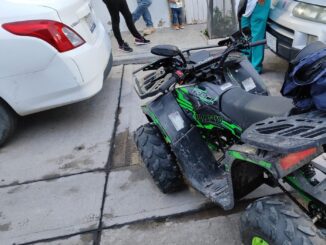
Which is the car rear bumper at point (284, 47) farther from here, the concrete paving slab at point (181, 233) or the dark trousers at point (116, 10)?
the dark trousers at point (116, 10)

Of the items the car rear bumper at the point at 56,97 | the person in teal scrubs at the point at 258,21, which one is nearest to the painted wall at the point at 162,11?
the person in teal scrubs at the point at 258,21

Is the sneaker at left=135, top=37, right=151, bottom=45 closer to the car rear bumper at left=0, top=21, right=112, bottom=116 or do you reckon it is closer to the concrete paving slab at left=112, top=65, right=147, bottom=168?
the concrete paving slab at left=112, top=65, right=147, bottom=168

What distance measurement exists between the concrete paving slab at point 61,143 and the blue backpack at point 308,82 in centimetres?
228

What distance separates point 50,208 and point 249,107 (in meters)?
1.95

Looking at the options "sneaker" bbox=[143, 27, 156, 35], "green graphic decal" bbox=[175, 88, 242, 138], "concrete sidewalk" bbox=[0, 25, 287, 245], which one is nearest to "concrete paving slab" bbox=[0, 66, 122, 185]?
"concrete sidewalk" bbox=[0, 25, 287, 245]

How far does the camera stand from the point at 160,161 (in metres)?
2.87

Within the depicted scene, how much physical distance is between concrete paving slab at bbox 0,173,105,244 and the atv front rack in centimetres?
173

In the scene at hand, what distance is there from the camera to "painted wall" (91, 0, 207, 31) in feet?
24.8

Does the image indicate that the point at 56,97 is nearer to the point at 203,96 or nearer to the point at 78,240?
the point at 78,240

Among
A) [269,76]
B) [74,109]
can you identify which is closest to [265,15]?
[269,76]

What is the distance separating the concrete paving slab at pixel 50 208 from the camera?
288 cm

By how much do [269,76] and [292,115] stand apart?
3.44 metres

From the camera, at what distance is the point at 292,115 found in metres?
1.75

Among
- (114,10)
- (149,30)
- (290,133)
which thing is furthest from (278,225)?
(149,30)
